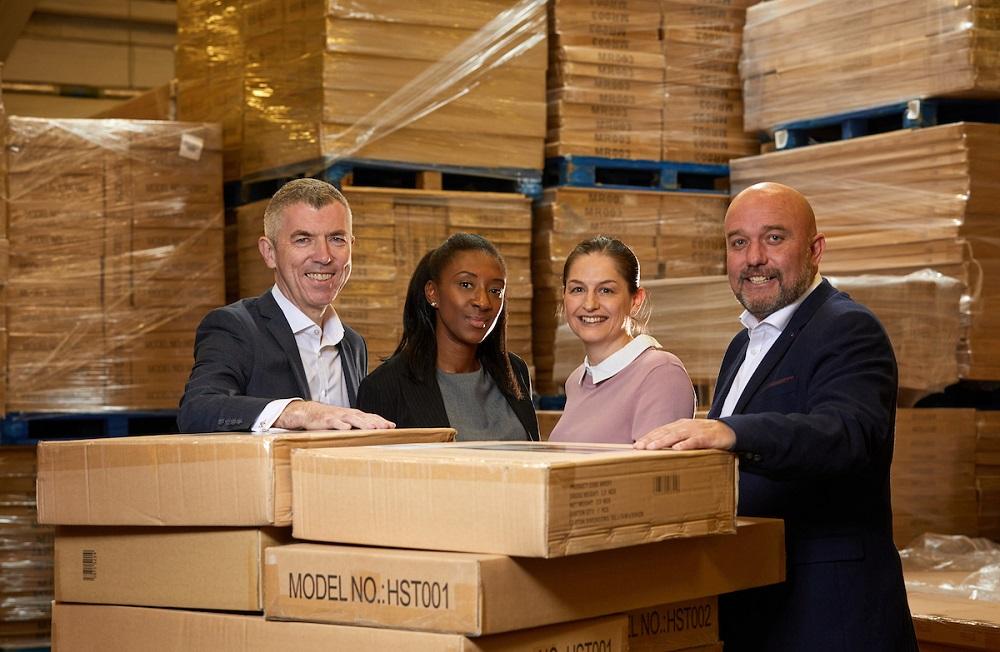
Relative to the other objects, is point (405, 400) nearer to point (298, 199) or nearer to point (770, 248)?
point (298, 199)

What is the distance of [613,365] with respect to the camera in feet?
11.6

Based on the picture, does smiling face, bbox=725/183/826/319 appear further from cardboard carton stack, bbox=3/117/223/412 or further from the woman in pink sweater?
cardboard carton stack, bbox=3/117/223/412

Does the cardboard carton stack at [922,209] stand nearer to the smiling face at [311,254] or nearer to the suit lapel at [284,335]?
the smiling face at [311,254]

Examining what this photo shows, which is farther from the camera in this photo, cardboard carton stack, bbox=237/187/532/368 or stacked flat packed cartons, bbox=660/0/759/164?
stacked flat packed cartons, bbox=660/0/759/164

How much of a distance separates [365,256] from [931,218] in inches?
94.1

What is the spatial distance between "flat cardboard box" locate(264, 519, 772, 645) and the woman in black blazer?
1.47 m

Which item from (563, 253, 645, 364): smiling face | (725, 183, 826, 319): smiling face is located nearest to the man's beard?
(725, 183, 826, 319): smiling face

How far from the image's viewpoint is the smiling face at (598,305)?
366cm

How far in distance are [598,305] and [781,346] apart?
26.1 inches

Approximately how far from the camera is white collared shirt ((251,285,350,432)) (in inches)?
147

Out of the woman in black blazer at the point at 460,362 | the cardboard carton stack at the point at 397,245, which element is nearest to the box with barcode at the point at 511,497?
the woman in black blazer at the point at 460,362

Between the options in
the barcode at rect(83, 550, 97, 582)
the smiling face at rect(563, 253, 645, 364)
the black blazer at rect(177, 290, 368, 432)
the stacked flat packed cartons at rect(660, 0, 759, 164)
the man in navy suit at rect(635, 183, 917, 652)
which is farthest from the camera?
the stacked flat packed cartons at rect(660, 0, 759, 164)

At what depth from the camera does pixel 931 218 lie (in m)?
5.72

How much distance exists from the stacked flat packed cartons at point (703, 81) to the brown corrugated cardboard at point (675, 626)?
442cm
